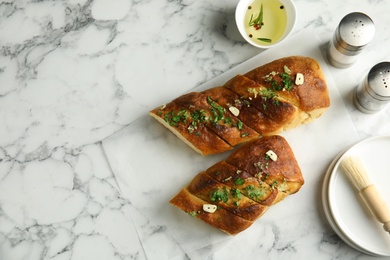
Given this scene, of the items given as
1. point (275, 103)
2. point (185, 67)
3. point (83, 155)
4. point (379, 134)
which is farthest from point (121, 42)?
point (379, 134)

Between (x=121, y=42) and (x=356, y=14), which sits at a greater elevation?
(x=356, y=14)

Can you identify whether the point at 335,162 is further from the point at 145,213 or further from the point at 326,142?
the point at 145,213

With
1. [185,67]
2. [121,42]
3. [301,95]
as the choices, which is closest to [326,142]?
[301,95]

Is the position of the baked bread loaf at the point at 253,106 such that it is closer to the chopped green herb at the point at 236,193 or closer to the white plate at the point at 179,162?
the white plate at the point at 179,162

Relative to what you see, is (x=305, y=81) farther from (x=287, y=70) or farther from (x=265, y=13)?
(x=265, y=13)

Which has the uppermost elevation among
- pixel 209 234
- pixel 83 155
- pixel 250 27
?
pixel 250 27

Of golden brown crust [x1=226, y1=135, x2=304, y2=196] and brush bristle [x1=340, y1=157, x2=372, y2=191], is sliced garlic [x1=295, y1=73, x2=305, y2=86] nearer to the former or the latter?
golden brown crust [x1=226, y1=135, x2=304, y2=196]

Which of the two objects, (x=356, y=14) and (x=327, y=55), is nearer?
(x=356, y=14)
